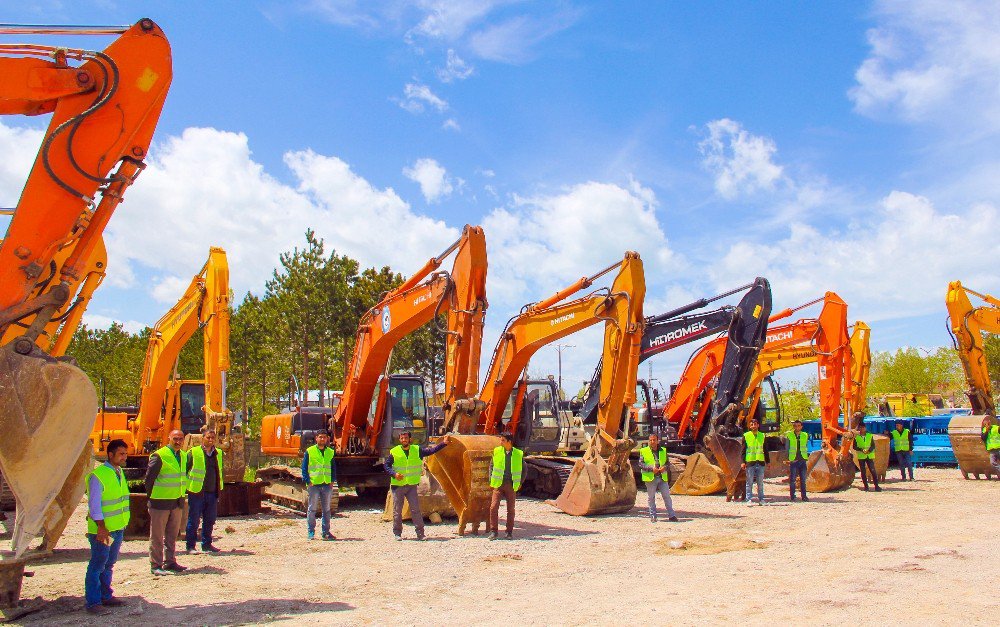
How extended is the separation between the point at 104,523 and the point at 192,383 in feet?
49.7

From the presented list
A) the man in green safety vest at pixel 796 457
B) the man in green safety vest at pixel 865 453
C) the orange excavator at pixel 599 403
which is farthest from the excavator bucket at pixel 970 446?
the orange excavator at pixel 599 403

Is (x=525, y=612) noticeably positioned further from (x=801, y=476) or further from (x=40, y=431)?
(x=801, y=476)

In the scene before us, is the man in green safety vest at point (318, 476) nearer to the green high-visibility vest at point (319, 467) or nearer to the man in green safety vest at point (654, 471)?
the green high-visibility vest at point (319, 467)

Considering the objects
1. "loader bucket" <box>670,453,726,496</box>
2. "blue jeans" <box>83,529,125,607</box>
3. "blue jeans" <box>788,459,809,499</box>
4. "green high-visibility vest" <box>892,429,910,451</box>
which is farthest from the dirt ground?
"green high-visibility vest" <box>892,429,910,451</box>

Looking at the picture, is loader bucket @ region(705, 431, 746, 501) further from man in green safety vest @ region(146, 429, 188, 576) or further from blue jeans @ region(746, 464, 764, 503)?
man in green safety vest @ region(146, 429, 188, 576)

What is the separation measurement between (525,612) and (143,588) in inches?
154

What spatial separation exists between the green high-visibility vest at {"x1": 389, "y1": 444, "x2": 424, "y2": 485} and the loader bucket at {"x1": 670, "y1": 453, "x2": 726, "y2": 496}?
7.30 m

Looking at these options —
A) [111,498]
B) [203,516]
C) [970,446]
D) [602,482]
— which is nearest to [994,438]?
[970,446]

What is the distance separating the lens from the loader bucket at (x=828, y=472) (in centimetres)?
1728

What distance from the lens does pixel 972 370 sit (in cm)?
2028

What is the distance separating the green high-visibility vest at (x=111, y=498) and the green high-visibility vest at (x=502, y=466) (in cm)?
518

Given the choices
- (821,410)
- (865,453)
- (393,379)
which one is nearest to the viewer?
(393,379)

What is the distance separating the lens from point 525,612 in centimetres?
697

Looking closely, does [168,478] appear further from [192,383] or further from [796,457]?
[192,383]
